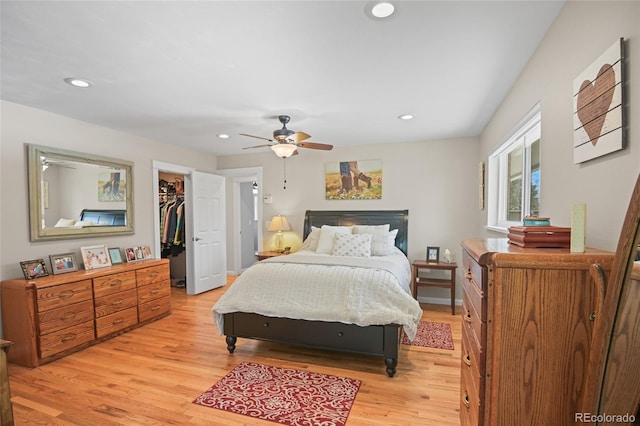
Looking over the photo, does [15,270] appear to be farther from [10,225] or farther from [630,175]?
[630,175]

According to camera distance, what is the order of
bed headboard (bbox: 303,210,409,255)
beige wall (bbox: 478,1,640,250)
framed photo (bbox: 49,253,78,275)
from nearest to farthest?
beige wall (bbox: 478,1,640,250), framed photo (bbox: 49,253,78,275), bed headboard (bbox: 303,210,409,255)

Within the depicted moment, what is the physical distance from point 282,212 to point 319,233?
3.56 feet

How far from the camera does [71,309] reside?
2.86m

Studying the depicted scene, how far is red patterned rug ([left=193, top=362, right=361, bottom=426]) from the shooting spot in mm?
1971

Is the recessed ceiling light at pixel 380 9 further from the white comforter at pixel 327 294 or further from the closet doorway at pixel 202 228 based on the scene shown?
the closet doorway at pixel 202 228

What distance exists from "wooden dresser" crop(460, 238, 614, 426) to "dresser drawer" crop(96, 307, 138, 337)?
11.5 feet

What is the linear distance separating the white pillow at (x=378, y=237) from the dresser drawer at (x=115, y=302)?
2.87 m

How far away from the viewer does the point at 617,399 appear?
2.39ft

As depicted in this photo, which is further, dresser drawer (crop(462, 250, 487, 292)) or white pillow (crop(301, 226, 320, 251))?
white pillow (crop(301, 226, 320, 251))

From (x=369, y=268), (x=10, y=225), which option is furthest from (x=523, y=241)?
(x=10, y=225)

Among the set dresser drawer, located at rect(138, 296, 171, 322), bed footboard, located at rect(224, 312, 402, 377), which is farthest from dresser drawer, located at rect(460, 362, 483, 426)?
dresser drawer, located at rect(138, 296, 171, 322)

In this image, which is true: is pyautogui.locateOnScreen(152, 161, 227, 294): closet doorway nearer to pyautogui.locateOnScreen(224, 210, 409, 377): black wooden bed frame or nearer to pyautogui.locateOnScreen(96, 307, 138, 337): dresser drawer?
pyautogui.locateOnScreen(96, 307, 138, 337): dresser drawer

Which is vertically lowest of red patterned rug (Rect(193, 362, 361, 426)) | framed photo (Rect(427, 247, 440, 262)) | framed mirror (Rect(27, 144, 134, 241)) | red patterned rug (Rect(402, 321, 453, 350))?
red patterned rug (Rect(402, 321, 453, 350))

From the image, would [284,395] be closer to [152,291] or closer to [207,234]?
[152,291]
